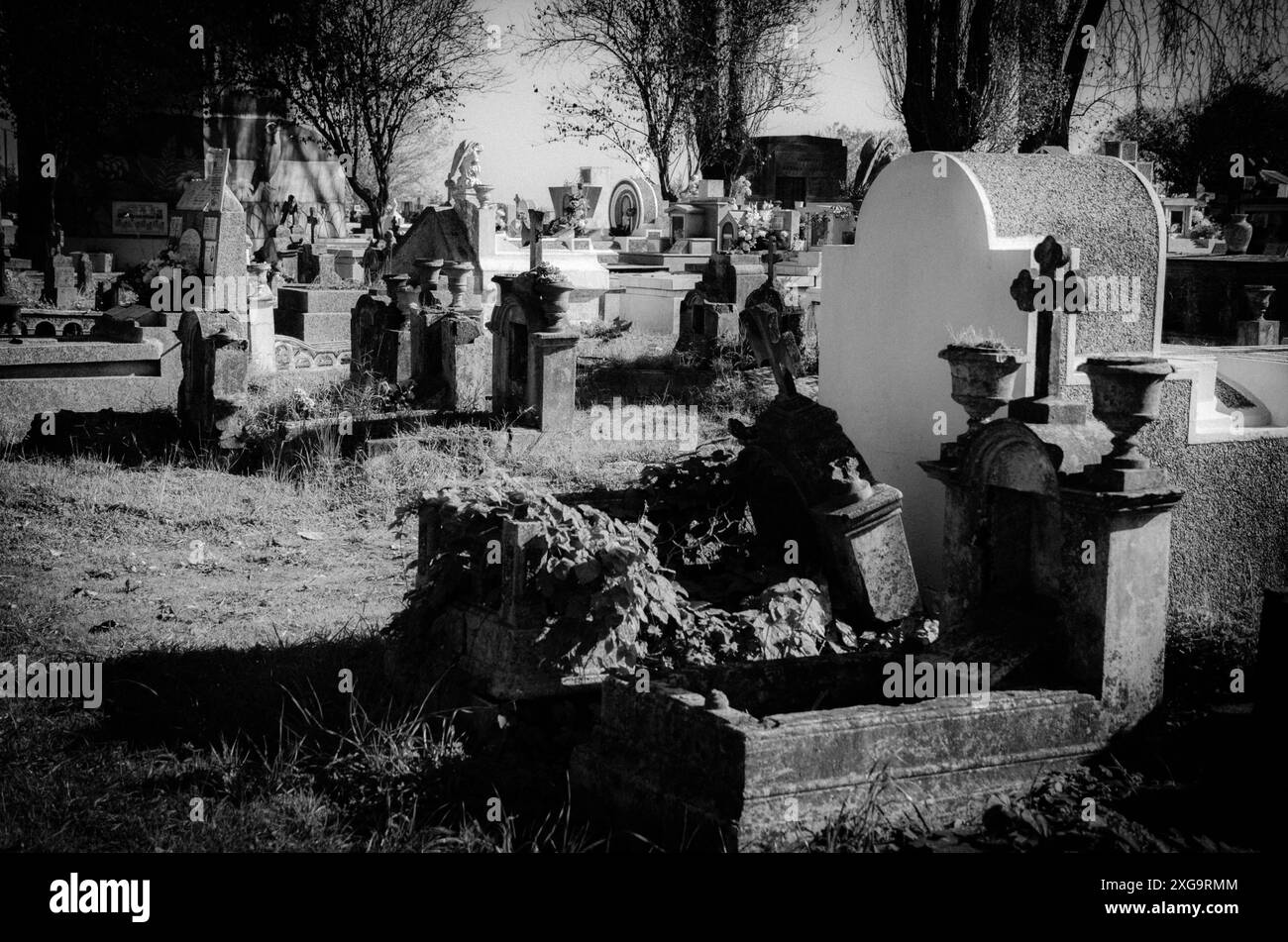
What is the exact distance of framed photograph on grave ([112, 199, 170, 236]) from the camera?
108ft

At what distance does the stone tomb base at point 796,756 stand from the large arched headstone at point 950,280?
2.44m

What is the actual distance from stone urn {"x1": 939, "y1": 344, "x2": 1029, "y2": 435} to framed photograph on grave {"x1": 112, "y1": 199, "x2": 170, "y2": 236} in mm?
30939

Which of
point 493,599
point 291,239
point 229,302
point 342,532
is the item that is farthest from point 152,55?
point 493,599

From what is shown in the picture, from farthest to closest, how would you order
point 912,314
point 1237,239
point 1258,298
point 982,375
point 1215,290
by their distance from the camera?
point 1237,239
point 1215,290
point 1258,298
point 912,314
point 982,375

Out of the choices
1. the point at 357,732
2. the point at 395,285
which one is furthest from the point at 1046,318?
the point at 395,285

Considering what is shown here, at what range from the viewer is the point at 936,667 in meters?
5.00

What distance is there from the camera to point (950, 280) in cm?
736

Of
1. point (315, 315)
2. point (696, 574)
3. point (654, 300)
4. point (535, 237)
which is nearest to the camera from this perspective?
point (696, 574)

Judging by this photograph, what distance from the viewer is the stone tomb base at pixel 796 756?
4168 mm

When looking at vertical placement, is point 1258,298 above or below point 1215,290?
below

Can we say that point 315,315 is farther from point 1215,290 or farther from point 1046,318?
point 1046,318

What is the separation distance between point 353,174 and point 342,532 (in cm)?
→ 2667

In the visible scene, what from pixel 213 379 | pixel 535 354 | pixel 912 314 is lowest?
pixel 213 379

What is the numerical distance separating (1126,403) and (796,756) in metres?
1.78
